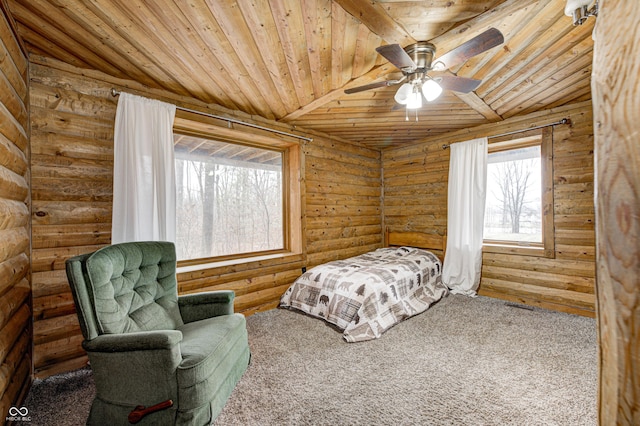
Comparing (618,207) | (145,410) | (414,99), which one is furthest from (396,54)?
(145,410)

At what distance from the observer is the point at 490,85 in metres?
2.75

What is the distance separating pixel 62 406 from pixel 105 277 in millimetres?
964

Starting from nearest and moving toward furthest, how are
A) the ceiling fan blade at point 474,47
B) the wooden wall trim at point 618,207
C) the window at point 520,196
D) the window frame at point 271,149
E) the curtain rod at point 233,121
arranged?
1. the wooden wall trim at point 618,207
2. the ceiling fan blade at point 474,47
3. the curtain rod at point 233,121
4. the window frame at point 271,149
5. the window at point 520,196

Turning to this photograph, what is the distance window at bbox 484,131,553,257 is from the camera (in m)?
3.49

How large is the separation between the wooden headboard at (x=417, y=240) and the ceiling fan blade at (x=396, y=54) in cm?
310

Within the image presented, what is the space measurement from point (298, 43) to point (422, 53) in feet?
2.95

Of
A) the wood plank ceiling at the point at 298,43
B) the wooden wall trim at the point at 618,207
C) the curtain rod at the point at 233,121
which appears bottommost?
the wooden wall trim at the point at 618,207

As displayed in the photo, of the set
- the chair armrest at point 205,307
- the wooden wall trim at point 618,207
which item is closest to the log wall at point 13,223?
the chair armrest at point 205,307

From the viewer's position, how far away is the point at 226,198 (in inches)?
136

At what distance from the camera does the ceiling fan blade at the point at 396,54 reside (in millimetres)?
1676

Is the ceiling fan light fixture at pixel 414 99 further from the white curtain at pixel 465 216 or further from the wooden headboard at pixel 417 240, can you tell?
the wooden headboard at pixel 417 240

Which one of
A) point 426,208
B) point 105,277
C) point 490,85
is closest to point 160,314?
point 105,277

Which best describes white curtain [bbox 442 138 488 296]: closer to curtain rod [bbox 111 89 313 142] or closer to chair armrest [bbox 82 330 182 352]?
curtain rod [bbox 111 89 313 142]

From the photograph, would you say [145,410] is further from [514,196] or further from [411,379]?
[514,196]
